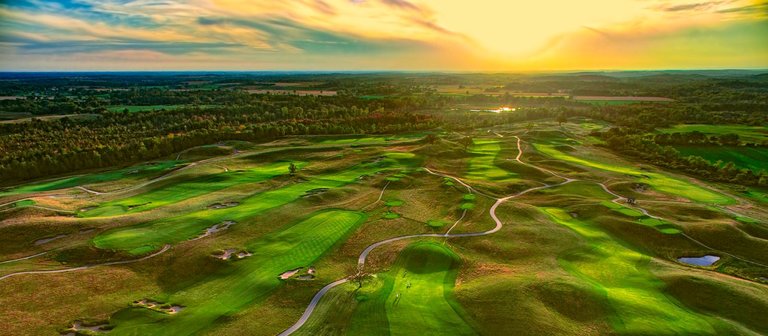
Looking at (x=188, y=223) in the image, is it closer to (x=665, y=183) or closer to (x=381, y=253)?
(x=381, y=253)

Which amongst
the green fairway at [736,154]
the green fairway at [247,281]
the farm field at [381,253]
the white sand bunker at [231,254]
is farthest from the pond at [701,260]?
the green fairway at [736,154]

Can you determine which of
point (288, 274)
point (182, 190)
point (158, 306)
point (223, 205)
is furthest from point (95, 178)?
point (288, 274)

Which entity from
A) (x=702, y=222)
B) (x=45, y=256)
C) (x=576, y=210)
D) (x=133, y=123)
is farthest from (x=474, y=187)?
(x=133, y=123)

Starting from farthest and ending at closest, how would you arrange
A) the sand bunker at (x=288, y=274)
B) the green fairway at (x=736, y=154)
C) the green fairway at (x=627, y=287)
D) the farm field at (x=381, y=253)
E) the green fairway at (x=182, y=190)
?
the green fairway at (x=736, y=154) < the green fairway at (x=182, y=190) < the sand bunker at (x=288, y=274) < the farm field at (x=381, y=253) < the green fairway at (x=627, y=287)

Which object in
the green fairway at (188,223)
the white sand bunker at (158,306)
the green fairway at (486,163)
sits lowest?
the white sand bunker at (158,306)

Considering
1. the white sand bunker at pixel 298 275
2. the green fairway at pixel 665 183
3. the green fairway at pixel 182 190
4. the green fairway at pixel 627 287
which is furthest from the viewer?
the green fairway at pixel 665 183

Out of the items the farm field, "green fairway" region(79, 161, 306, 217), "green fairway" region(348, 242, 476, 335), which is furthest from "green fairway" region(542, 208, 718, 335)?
"green fairway" region(79, 161, 306, 217)

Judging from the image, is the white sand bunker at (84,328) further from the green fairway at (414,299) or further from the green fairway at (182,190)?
the green fairway at (182,190)
